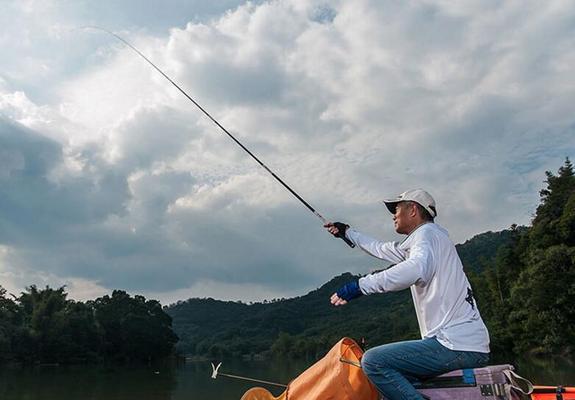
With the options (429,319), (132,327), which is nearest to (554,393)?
(429,319)

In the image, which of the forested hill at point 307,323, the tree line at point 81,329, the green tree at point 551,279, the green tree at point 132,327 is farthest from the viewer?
the forested hill at point 307,323

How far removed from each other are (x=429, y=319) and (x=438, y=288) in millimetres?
244

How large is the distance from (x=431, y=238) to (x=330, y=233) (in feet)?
5.29

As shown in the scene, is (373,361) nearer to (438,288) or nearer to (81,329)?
(438,288)

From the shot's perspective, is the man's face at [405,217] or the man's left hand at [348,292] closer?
the man's left hand at [348,292]

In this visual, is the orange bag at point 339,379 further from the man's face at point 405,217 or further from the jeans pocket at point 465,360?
the man's face at point 405,217

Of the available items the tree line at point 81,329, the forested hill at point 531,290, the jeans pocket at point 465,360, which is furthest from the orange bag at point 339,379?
the tree line at point 81,329

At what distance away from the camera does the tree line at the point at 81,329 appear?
267 feet

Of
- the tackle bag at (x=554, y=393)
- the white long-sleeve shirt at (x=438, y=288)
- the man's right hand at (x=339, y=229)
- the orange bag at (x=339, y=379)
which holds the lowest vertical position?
the tackle bag at (x=554, y=393)

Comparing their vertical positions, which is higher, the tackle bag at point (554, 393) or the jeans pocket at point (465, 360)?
the jeans pocket at point (465, 360)

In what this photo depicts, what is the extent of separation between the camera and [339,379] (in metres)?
4.00

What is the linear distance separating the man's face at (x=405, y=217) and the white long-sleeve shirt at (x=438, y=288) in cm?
25

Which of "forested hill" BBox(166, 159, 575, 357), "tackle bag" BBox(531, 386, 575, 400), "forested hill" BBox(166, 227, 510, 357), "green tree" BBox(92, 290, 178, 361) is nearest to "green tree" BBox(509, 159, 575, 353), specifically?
"forested hill" BBox(166, 159, 575, 357)

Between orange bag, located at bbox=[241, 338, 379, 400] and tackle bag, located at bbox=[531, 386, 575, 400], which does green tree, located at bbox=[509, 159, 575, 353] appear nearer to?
tackle bag, located at bbox=[531, 386, 575, 400]
